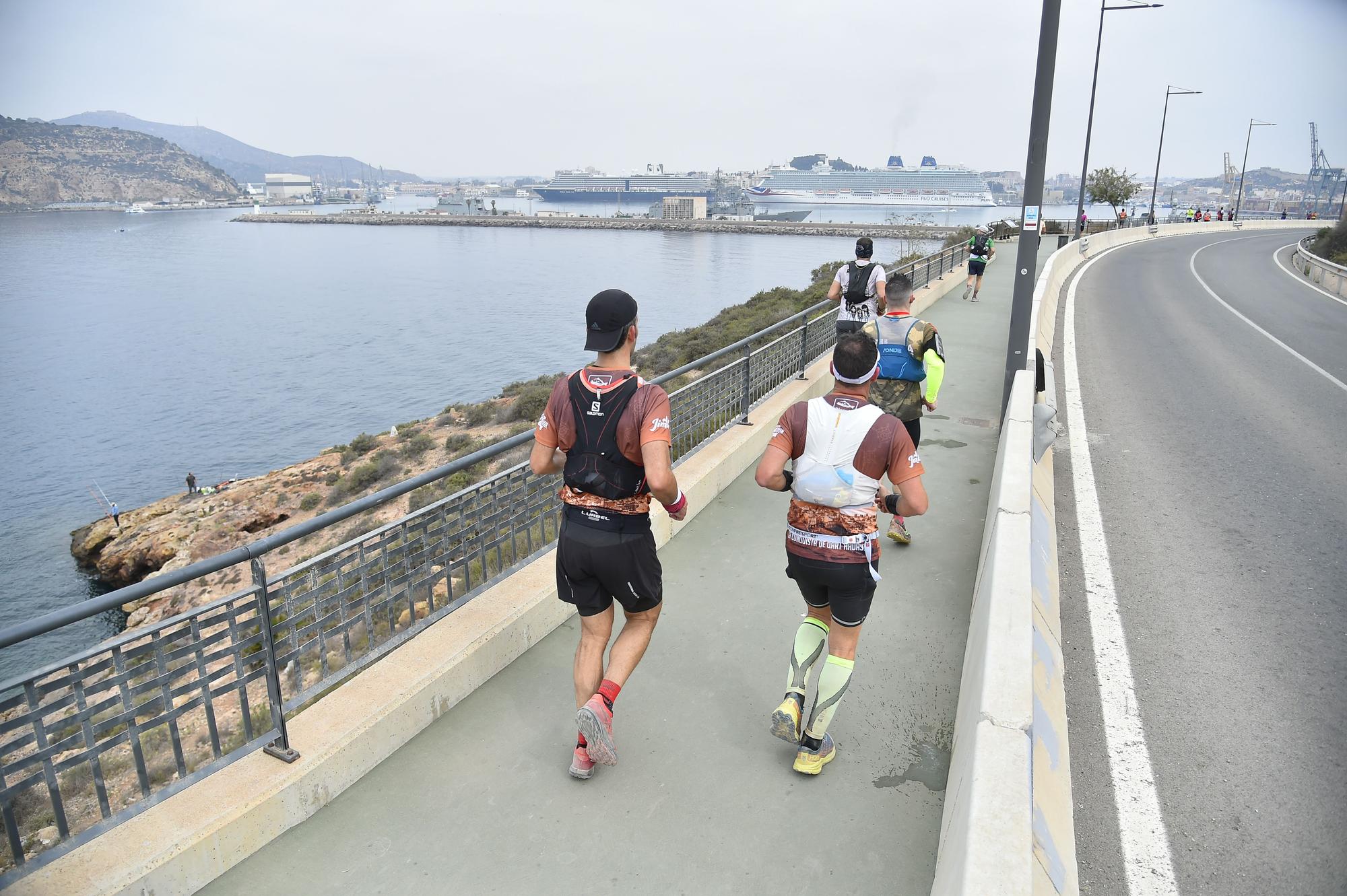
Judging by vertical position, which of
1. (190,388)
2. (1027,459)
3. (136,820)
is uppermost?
(1027,459)

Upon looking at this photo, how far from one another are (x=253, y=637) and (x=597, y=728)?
1452 millimetres

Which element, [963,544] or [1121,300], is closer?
[963,544]

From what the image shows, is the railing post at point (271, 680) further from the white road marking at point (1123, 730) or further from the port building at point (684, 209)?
the port building at point (684, 209)

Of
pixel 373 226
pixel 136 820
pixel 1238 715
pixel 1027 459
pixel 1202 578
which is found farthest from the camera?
pixel 373 226

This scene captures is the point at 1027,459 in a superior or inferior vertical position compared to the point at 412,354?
superior

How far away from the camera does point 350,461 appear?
28078 millimetres

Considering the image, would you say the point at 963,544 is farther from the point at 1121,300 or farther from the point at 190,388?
the point at 190,388

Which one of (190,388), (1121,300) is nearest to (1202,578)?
(1121,300)

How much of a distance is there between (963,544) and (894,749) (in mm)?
2703

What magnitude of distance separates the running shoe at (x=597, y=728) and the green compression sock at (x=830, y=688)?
34.7 inches

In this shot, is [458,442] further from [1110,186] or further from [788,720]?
[1110,186]

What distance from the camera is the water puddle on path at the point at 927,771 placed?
3.62m

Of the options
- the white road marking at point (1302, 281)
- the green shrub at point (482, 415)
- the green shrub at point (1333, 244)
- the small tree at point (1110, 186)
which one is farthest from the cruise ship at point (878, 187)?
the green shrub at point (482, 415)

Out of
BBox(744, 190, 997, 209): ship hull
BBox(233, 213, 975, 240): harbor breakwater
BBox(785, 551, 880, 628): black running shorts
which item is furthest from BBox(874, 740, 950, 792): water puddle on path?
BBox(744, 190, 997, 209): ship hull
